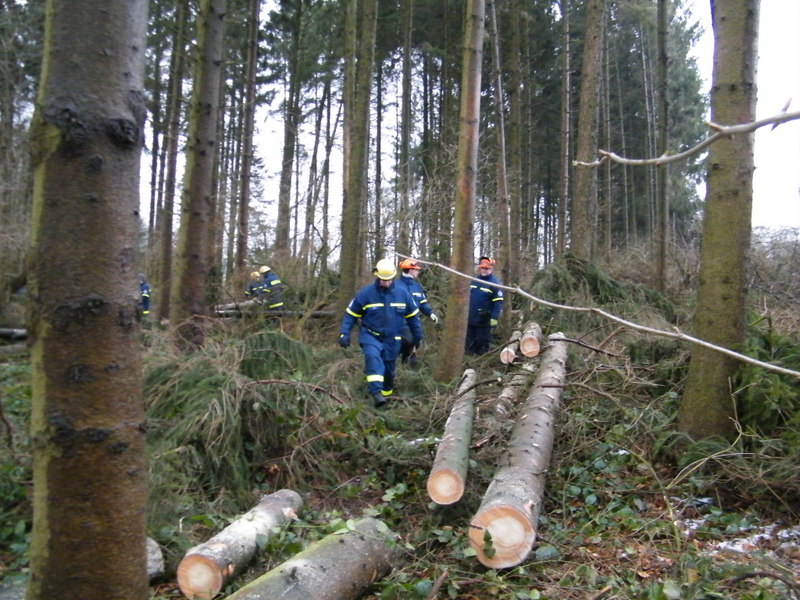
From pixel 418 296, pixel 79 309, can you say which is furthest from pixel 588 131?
pixel 79 309

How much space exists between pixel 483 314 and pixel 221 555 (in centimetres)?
740

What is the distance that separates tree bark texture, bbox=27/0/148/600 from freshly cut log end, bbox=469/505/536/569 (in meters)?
2.49

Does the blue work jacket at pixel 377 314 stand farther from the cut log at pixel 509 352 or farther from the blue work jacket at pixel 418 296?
the cut log at pixel 509 352

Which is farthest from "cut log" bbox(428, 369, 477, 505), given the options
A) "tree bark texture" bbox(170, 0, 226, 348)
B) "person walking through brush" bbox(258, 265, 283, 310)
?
"person walking through brush" bbox(258, 265, 283, 310)

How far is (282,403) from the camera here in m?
5.50

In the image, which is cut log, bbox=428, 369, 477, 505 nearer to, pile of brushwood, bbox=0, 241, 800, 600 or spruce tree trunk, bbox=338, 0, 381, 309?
pile of brushwood, bbox=0, 241, 800, 600

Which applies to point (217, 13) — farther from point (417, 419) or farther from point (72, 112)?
point (72, 112)

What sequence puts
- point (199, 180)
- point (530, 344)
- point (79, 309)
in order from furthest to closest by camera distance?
1. point (530, 344)
2. point (199, 180)
3. point (79, 309)

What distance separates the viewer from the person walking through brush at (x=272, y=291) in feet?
33.4

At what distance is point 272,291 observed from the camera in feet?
35.2

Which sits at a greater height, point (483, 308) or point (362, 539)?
point (483, 308)

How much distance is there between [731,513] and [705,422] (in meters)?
0.81

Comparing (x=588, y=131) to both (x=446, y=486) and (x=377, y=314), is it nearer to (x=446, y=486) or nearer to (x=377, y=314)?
(x=377, y=314)

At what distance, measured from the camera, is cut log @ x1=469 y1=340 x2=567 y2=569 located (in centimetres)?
362
